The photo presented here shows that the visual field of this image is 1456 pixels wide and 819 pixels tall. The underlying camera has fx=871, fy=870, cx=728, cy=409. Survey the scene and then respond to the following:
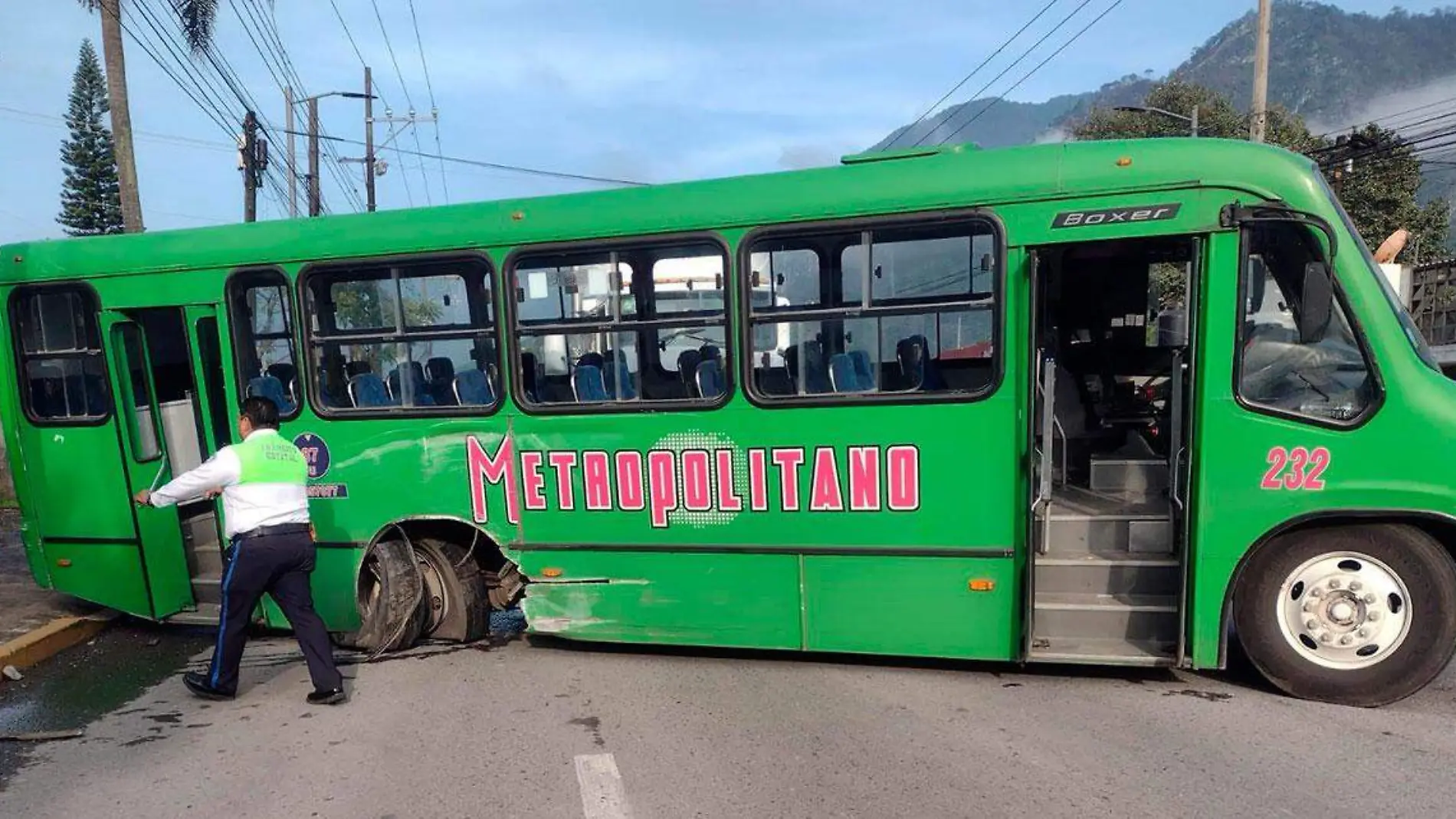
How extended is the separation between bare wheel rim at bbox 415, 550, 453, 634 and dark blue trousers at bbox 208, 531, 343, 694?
851 millimetres

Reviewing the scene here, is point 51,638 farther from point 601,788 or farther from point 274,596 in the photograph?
point 601,788

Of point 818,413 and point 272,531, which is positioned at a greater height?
point 818,413

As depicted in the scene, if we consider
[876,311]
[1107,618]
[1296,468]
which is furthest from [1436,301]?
[876,311]

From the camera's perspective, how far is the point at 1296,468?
13.9 ft

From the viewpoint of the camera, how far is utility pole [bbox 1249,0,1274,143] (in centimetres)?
1510

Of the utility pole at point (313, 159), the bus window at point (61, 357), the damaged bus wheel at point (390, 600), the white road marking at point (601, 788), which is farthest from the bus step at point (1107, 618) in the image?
the utility pole at point (313, 159)

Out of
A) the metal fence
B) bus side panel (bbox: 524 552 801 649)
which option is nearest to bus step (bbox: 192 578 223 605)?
bus side panel (bbox: 524 552 801 649)

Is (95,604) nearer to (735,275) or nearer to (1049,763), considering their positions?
(735,275)

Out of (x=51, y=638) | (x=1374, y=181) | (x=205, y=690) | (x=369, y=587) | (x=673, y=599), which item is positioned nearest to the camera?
(x=205, y=690)

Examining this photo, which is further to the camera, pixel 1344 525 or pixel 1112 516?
pixel 1112 516

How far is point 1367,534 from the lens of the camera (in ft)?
14.0

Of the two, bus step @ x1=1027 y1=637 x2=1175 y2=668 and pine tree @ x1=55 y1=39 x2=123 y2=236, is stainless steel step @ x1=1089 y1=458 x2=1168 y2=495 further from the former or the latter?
pine tree @ x1=55 y1=39 x2=123 y2=236

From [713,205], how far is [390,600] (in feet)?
10.4

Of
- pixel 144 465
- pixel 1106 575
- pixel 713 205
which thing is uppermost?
pixel 713 205
